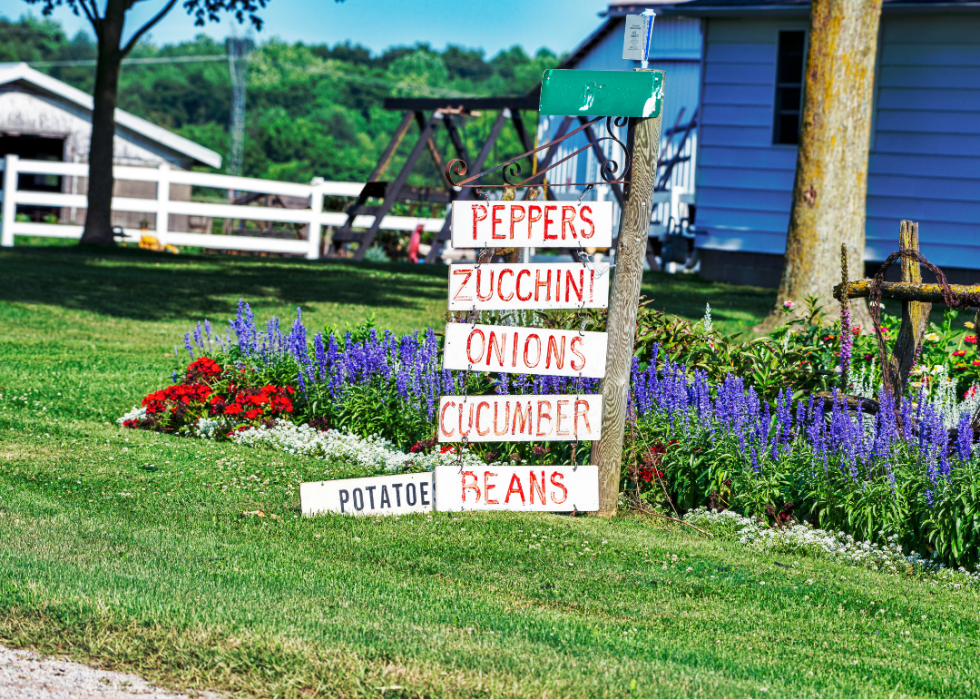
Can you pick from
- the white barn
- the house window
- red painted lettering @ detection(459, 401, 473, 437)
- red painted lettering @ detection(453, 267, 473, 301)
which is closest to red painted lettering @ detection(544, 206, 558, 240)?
red painted lettering @ detection(453, 267, 473, 301)

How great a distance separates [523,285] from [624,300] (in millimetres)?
520

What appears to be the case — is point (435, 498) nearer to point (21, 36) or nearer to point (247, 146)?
point (247, 146)

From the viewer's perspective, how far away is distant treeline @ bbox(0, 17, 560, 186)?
3435 inches

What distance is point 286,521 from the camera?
5664 mm

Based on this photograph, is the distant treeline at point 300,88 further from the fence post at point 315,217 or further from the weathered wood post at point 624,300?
the weathered wood post at point 624,300

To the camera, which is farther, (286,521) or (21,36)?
(21,36)

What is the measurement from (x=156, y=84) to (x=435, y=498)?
376 feet

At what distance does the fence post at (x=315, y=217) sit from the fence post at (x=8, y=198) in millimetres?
5569

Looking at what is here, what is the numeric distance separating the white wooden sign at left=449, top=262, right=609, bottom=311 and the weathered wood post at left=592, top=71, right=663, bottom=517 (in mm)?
142

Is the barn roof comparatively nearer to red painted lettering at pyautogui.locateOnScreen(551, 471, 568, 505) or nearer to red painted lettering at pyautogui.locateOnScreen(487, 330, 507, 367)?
red painted lettering at pyautogui.locateOnScreen(487, 330, 507, 367)

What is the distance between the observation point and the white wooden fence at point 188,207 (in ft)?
73.5

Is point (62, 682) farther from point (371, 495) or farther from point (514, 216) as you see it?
point (514, 216)

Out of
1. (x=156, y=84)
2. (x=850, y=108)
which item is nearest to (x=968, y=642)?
(x=850, y=108)

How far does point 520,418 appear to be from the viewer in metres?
5.88
